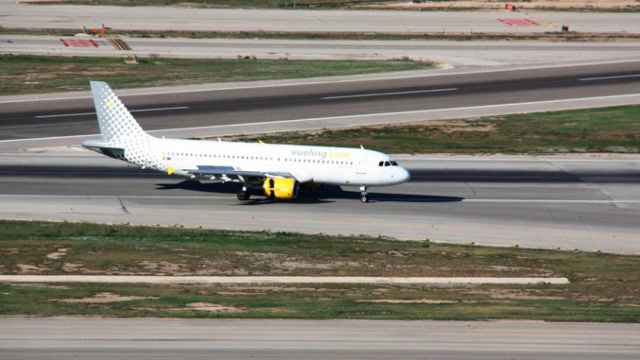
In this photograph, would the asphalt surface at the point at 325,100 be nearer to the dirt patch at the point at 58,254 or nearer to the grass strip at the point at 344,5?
the grass strip at the point at 344,5

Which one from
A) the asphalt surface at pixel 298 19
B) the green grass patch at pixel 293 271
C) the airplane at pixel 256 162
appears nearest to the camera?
the green grass patch at pixel 293 271

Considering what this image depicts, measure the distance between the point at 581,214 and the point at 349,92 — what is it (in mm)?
37839

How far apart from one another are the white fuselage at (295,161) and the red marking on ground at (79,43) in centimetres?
4895


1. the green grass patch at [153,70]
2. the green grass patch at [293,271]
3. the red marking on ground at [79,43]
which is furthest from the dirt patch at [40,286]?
the red marking on ground at [79,43]

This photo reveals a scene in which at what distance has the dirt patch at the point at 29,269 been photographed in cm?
5808

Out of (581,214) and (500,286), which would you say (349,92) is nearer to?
(581,214)

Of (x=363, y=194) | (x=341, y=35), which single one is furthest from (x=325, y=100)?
(x=363, y=194)

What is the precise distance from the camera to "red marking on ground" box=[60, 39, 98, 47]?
404 ft

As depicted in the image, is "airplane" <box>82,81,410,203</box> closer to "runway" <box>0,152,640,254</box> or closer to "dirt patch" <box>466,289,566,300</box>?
"runway" <box>0,152,640,254</box>

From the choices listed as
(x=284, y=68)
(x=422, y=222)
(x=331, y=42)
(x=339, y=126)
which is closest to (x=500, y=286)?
(x=422, y=222)

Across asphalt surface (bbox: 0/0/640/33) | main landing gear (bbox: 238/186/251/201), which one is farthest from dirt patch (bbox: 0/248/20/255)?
asphalt surface (bbox: 0/0/640/33)

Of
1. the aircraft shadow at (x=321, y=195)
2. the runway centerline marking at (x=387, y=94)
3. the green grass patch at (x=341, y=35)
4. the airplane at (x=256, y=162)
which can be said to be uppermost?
the green grass patch at (x=341, y=35)

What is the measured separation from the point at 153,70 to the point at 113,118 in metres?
38.0

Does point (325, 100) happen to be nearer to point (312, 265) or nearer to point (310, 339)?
point (312, 265)
